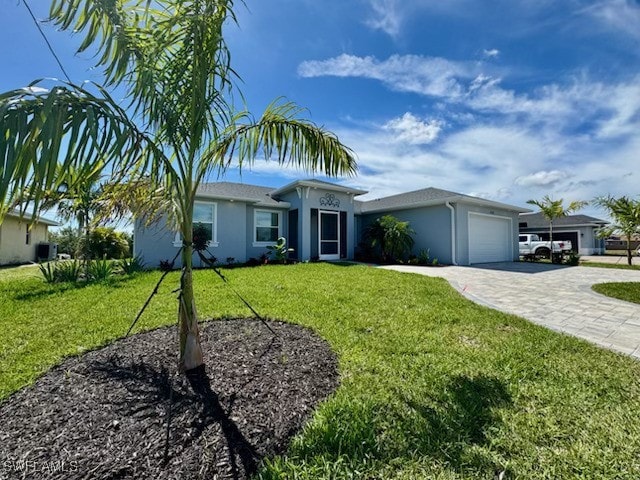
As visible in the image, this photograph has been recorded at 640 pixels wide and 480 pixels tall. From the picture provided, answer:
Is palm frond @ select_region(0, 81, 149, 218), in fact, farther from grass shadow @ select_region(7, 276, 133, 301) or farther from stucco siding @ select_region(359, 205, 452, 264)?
stucco siding @ select_region(359, 205, 452, 264)

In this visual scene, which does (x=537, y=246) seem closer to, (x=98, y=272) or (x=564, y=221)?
(x=564, y=221)

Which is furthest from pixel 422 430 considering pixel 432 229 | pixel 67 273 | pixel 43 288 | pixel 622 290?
pixel 432 229

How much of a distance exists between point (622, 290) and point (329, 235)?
11381 millimetres

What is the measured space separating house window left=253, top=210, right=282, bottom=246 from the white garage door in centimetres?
1021

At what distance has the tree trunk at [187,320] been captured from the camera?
305cm

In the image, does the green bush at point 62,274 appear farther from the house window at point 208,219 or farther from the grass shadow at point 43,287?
the house window at point 208,219

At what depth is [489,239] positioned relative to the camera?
16.3 meters

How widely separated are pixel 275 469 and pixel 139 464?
36.0 inches

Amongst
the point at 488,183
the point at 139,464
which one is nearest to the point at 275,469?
the point at 139,464

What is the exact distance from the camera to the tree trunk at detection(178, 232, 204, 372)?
305 cm

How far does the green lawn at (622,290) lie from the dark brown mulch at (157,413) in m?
8.25

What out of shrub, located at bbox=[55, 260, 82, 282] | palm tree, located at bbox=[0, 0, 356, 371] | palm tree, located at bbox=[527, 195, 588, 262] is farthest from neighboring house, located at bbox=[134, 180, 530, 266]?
palm tree, located at bbox=[0, 0, 356, 371]

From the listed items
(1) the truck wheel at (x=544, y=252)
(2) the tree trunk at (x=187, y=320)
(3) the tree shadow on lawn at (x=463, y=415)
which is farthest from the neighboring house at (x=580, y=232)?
(2) the tree trunk at (x=187, y=320)

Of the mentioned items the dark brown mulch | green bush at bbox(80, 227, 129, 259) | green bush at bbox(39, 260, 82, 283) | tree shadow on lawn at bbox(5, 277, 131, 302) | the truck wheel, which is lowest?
the dark brown mulch
